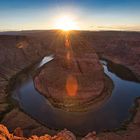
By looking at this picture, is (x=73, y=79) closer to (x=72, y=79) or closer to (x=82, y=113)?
(x=72, y=79)

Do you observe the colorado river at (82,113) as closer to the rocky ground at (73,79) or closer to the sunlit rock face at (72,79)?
the rocky ground at (73,79)

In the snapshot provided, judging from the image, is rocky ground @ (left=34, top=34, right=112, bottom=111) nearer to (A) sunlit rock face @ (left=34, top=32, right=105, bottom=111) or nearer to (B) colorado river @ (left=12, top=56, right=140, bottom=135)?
(A) sunlit rock face @ (left=34, top=32, right=105, bottom=111)

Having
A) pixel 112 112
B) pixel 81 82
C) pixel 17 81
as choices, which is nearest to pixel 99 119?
pixel 112 112

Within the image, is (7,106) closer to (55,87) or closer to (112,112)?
(55,87)

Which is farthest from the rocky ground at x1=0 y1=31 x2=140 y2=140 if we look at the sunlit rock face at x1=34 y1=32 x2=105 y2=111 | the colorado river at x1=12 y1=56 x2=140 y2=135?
the colorado river at x1=12 y1=56 x2=140 y2=135

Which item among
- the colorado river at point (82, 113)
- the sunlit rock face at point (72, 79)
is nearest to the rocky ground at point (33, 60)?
the sunlit rock face at point (72, 79)
